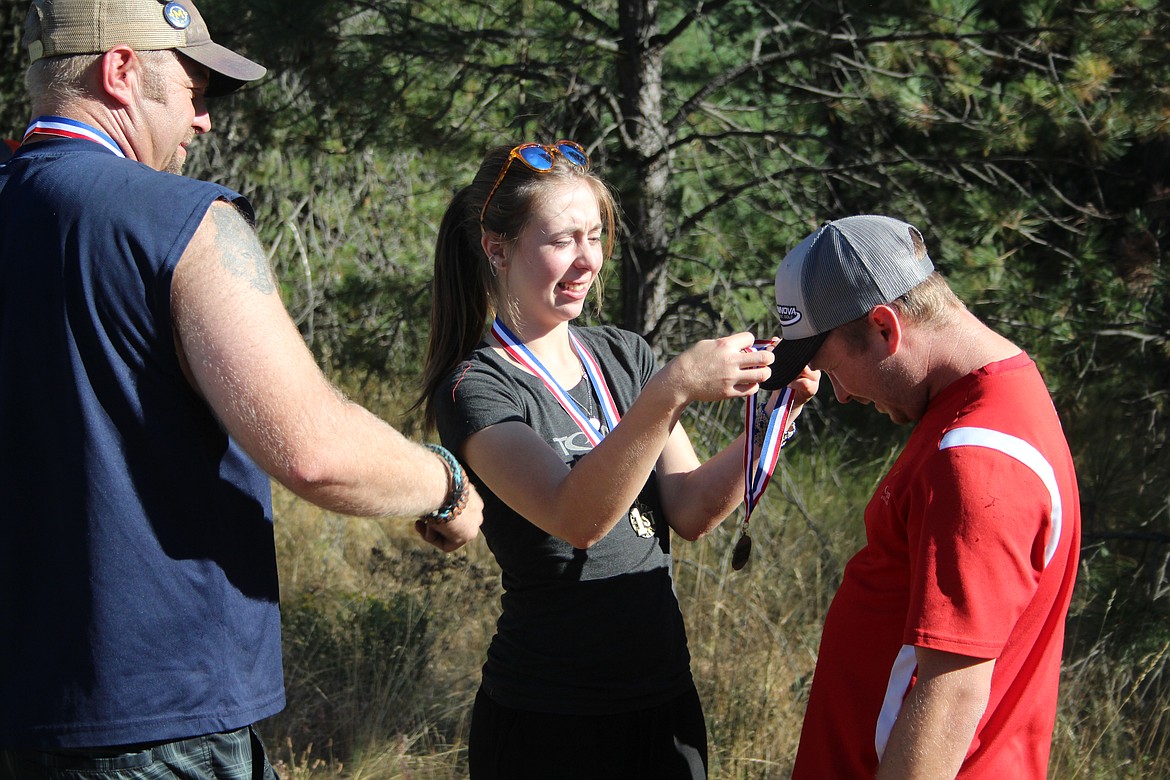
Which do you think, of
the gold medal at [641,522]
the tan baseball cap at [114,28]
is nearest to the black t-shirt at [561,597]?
the gold medal at [641,522]

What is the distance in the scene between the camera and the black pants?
88.7 inches

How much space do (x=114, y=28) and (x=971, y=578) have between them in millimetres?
1693

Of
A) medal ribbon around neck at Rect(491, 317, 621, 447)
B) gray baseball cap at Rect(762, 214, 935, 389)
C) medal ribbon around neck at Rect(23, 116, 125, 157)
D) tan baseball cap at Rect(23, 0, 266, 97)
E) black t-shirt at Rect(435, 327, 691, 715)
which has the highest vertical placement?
tan baseball cap at Rect(23, 0, 266, 97)

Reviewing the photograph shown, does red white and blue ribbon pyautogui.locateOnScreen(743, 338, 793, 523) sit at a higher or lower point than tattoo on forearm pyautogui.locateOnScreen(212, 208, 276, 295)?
lower

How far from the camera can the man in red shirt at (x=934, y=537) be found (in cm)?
163

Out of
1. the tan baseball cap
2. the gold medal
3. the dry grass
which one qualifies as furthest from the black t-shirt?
the dry grass

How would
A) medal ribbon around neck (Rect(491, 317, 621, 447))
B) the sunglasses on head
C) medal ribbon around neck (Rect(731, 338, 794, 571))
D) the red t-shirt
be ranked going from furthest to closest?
the sunglasses on head
medal ribbon around neck (Rect(491, 317, 621, 447))
medal ribbon around neck (Rect(731, 338, 794, 571))
the red t-shirt

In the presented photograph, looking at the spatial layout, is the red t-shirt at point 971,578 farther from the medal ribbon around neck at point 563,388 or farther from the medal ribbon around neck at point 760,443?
the medal ribbon around neck at point 563,388

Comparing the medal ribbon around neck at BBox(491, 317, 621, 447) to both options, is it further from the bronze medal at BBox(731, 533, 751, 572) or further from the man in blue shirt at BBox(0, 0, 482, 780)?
the man in blue shirt at BBox(0, 0, 482, 780)

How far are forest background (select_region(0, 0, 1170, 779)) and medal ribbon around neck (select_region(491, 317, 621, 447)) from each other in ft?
5.01

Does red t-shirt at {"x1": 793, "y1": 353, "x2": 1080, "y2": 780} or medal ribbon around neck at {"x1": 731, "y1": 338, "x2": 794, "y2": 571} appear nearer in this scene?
red t-shirt at {"x1": 793, "y1": 353, "x2": 1080, "y2": 780}

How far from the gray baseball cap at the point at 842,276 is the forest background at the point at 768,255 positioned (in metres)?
1.93

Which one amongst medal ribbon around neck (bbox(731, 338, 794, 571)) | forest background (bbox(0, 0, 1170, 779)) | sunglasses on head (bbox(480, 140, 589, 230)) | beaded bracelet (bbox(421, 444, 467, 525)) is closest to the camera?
beaded bracelet (bbox(421, 444, 467, 525))

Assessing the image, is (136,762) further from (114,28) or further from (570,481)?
(114,28)
